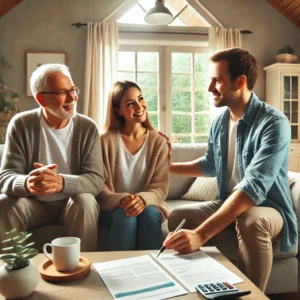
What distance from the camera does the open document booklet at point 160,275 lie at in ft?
3.08

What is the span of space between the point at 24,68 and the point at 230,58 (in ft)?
10.5

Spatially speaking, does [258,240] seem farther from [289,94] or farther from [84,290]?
[289,94]

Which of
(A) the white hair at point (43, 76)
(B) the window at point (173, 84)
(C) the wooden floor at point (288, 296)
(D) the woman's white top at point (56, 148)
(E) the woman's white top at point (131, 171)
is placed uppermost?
(B) the window at point (173, 84)

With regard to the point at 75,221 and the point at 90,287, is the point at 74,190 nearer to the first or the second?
the point at 75,221

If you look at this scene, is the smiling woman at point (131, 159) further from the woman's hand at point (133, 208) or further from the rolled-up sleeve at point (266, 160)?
the rolled-up sleeve at point (266, 160)

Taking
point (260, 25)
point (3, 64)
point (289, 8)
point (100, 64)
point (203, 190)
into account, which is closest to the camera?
point (203, 190)

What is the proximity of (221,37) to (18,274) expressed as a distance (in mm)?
4209

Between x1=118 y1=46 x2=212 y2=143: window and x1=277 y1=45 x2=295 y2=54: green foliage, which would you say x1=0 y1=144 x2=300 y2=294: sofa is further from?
x1=277 y1=45 x2=295 y2=54: green foliage

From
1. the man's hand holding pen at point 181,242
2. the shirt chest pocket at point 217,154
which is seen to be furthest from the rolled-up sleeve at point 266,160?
the man's hand holding pen at point 181,242

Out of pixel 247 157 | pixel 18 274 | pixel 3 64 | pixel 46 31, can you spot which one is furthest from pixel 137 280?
pixel 46 31

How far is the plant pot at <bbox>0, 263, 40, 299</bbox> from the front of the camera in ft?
2.94

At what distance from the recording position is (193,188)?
2414 mm

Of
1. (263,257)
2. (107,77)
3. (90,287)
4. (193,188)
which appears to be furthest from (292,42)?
(90,287)

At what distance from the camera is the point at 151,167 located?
1862mm
